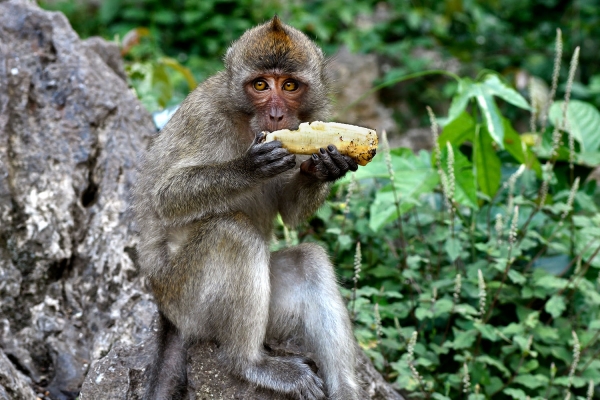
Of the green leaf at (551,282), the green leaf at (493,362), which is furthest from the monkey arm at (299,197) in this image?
the green leaf at (551,282)

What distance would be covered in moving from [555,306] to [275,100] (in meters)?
2.36

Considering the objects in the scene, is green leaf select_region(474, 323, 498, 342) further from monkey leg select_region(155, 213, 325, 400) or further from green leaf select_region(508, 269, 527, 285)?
monkey leg select_region(155, 213, 325, 400)

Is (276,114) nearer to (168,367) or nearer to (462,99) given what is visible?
(168,367)

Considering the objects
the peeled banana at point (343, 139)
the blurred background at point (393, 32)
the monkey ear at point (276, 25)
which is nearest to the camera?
the peeled banana at point (343, 139)

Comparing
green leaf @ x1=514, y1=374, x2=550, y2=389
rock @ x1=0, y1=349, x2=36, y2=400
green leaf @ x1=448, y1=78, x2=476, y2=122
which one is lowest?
rock @ x1=0, y1=349, x2=36, y2=400

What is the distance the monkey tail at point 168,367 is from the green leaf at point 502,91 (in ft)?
9.60

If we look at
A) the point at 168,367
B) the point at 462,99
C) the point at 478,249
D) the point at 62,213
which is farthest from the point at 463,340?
the point at 62,213

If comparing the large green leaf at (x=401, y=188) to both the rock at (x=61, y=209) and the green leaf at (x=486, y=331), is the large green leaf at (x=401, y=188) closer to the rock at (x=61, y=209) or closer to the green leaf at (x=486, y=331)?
the green leaf at (x=486, y=331)

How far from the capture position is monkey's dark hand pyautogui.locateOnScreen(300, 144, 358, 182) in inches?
147

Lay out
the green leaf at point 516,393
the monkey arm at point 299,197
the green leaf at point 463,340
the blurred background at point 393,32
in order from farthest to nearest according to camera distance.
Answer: the blurred background at point 393,32 < the green leaf at point 463,340 < the green leaf at point 516,393 < the monkey arm at point 299,197

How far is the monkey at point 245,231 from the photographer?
3680 mm

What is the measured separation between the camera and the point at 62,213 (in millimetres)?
4969

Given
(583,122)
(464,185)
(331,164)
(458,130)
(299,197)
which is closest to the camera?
(331,164)

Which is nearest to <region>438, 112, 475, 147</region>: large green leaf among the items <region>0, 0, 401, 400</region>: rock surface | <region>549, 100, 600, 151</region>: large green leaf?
<region>549, 100, 600, 151</region>: large green leaf
